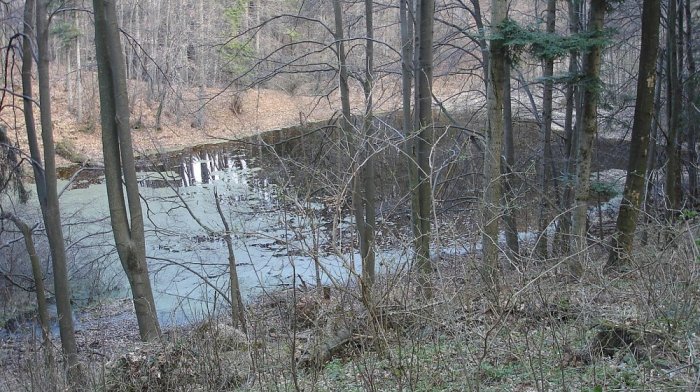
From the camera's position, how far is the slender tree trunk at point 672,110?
12.3m

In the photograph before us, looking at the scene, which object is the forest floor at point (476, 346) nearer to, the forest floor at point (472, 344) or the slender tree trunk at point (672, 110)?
the forest floor at point (472, 344)

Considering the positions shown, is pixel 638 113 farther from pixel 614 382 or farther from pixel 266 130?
pixel 266 130

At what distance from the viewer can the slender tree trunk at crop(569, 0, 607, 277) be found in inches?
332

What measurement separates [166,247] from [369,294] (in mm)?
12601

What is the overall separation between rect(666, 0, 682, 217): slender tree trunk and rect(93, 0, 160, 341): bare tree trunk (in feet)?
30.5

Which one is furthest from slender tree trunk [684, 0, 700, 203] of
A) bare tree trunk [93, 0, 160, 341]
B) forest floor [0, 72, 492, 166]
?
forest floor [0, 72, 492, 166]

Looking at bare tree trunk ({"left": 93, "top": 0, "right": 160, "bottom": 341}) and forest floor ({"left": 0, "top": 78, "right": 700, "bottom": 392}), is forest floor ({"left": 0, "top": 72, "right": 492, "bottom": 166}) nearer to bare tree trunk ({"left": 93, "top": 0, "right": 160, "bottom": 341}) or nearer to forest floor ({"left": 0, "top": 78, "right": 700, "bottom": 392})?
bare tree trunk ({"left": 93, "top": 0, "right": 160, "bottom": 341})

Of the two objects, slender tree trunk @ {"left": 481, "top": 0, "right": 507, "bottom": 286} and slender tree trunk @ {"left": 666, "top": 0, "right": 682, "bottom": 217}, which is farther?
slender tree trunk @ {"left": 666, "top": 0, "right": 682, "bottom": 217}

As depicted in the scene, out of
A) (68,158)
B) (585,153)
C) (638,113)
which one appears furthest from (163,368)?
(68,158)

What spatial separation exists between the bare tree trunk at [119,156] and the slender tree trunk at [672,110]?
9294mm

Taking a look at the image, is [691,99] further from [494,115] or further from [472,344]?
[472,344]

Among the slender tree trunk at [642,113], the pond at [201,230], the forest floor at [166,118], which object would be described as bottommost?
the pond at [201,230]

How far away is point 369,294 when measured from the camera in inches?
200

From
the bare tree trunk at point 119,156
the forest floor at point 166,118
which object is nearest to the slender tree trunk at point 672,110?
the bare tree trunk at point 119,156
